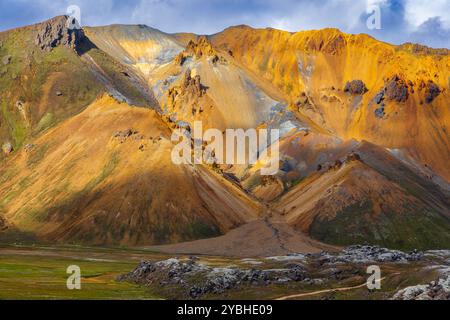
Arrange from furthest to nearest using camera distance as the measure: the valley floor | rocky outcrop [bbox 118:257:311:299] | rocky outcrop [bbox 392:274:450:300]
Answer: rocky outcrop [bbox 118:257:311:299]
the valley floor
rocky outcrop [bbox 392:274:450:300]

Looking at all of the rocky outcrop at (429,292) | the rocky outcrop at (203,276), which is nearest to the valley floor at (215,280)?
the rocky outcrop at (203,276)

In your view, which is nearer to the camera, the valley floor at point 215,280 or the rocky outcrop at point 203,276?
the valley floor at point 215,280

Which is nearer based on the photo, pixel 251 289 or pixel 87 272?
pixel 251 289

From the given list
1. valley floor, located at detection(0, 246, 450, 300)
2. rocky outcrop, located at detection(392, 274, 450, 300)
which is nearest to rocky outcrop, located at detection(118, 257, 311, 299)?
valley floor, located at detection(0, 246, 450, 300)

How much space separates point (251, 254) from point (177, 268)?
87397 millimetres

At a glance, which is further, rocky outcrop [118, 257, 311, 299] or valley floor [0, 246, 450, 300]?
rocky outcrop [118, 257, 311, 299]

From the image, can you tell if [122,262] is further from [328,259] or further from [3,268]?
[328,259]

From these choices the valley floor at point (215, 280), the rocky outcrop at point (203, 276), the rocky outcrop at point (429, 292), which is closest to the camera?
the rocky outcrop at point (429, 292)

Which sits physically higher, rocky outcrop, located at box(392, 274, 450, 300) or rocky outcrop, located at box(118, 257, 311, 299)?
rocky outcrop, located at box(118, 257, 311, 299)

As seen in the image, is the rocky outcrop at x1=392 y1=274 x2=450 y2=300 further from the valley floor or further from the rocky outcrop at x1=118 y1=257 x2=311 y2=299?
the rocky outcrop at x1=118 y1=257 x2=311 y2=299

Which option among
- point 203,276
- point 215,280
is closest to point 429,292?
point 215,280

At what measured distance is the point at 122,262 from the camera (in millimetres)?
154375

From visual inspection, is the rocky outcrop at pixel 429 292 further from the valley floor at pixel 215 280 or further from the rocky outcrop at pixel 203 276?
the rocky outcrop at pixel 203 276
